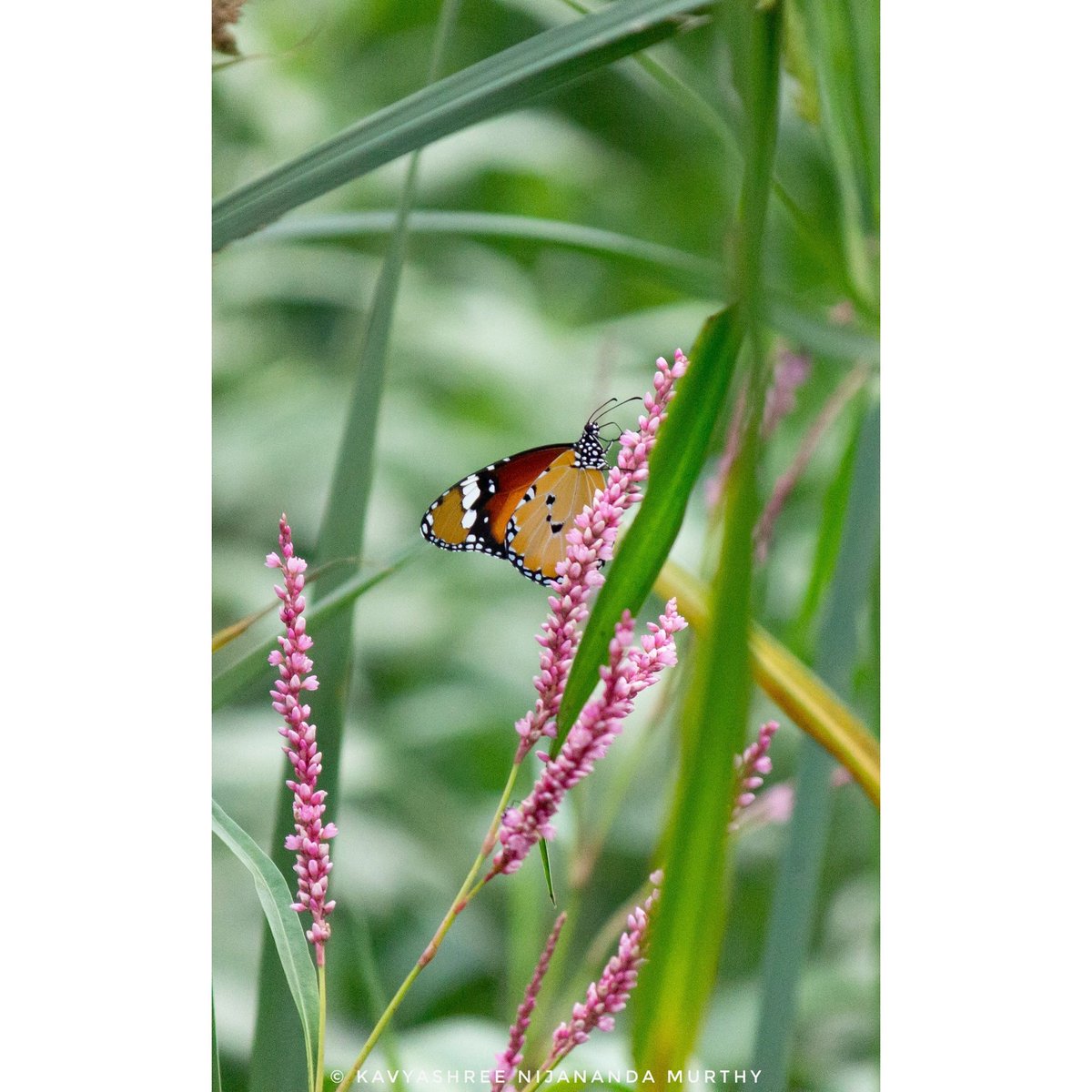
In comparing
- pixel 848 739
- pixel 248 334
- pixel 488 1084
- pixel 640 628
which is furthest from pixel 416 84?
pixel 488 1084

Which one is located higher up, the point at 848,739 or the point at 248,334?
the point at 248,334

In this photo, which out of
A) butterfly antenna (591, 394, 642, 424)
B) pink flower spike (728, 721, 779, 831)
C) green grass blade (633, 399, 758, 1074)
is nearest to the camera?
green grass blade (633, 399, 758, 1074)

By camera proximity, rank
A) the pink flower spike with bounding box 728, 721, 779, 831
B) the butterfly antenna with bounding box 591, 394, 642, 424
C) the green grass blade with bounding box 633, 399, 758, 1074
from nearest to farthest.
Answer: the green grass blade with bounding box 633, 399, 758, 1074 → the pink flower spike with bounding box 728, 721, 779, 831 → the butterfly antenna with bounding box 591, 394, 642, 424

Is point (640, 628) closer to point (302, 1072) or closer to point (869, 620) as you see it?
point (869, 620)

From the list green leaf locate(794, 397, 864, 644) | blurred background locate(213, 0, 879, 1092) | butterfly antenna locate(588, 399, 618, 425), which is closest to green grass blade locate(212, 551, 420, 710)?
blurred background locate(213, 0, 879, 1092)

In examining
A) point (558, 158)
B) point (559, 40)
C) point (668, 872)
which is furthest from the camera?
point (558, 158)

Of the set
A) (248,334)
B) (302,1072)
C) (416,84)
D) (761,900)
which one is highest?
(416,84)

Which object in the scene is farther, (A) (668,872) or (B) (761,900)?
(B) (761,900)

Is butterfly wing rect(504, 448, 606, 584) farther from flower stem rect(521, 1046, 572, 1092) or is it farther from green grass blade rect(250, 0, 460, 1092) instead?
flower stem rect(521, 1046, 572, 1092)

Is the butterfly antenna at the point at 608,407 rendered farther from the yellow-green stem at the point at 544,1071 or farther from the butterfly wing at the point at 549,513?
the yellow-green stem at the point at 544,1071
